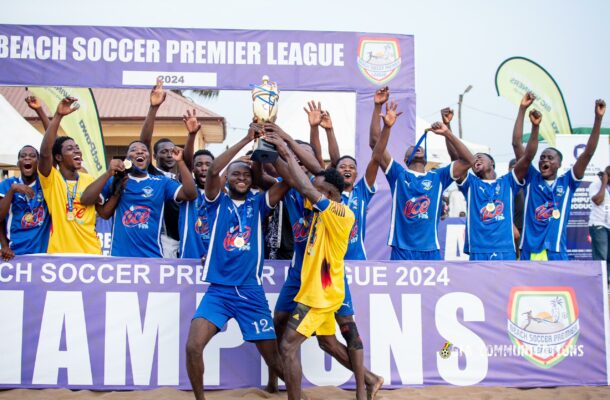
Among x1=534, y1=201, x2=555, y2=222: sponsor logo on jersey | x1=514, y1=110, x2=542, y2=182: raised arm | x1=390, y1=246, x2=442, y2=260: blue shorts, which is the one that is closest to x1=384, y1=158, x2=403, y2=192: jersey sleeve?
x1=390, y1=246, x2=442, y2=260: blue shorts

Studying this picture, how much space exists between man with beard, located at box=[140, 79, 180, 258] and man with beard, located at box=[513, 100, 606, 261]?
3.84 metres

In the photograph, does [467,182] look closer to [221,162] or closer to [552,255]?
[552,255]

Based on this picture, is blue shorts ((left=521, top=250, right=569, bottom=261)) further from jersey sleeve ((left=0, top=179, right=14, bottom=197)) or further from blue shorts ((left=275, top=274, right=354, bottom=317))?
jersey sleeve ((left=0, top=179, right=14, bottom=197))

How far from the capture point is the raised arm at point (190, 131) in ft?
19.4

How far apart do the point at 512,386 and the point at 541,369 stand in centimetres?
33

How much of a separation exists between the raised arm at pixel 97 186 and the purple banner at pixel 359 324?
22.8 inches

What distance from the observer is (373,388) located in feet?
17.7

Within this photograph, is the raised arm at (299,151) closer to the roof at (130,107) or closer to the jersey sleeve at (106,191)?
the jersey sleeve at (106,191)

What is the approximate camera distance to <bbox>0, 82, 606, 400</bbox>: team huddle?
16.5 ft

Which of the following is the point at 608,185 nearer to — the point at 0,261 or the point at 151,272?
the point at 151,272

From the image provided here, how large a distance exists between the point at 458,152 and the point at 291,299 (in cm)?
246

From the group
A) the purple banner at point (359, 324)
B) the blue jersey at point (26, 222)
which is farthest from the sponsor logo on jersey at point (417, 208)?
the blue jersey at point (26, 222)

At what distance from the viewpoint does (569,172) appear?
732 centimetres

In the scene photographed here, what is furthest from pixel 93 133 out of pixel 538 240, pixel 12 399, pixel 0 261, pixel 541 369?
pixel 541 369
